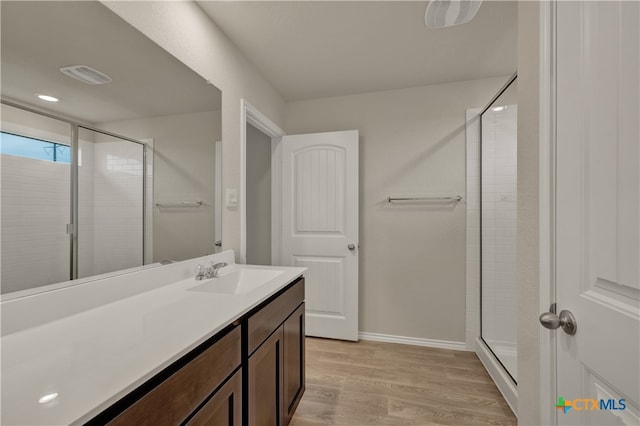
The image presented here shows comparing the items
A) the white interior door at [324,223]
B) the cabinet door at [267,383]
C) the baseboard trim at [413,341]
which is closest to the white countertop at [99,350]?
the cabinet door at [267,383]

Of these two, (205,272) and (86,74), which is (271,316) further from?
(86,74)

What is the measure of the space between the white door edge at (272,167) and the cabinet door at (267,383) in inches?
31.9

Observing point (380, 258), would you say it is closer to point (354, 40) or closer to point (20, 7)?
point (354, 40)

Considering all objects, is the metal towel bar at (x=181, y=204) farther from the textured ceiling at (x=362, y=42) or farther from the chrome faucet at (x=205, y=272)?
the textured ceiling at (x=362, y=42)

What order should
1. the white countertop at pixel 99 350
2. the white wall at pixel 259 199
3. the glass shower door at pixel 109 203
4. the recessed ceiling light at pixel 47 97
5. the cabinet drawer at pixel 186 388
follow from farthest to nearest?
the white wall at pixel 259 199, the glass shower door at pixel 109 203, the recessed ceiling light at pixel 47 97, the cabinet drawer at pixel 186 388, the white countertop at pixel 99 350

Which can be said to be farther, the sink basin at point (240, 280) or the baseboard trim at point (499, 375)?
the baseboard trim at point (499, 375)

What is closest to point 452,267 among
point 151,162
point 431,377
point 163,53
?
point 431,377

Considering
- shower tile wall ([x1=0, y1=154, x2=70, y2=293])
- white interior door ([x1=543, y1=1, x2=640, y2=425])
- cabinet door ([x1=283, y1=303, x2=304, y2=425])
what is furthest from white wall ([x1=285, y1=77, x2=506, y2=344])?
shower tile wall ([x1=0, y1=154, x2=70, y2=293])

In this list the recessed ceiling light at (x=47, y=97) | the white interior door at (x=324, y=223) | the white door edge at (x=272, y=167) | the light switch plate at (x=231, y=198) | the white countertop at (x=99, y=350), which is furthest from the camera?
the white interior door at (x=324, y=223)

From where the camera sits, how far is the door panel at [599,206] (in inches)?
23.8

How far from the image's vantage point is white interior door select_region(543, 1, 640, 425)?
605 mm

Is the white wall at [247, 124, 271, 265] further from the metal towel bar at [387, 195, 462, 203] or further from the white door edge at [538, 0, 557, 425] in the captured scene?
the white door edge at [538, 0, 557, 425]

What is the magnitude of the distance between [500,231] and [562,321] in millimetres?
1560

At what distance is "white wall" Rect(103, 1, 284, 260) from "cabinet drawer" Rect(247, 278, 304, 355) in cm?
61
